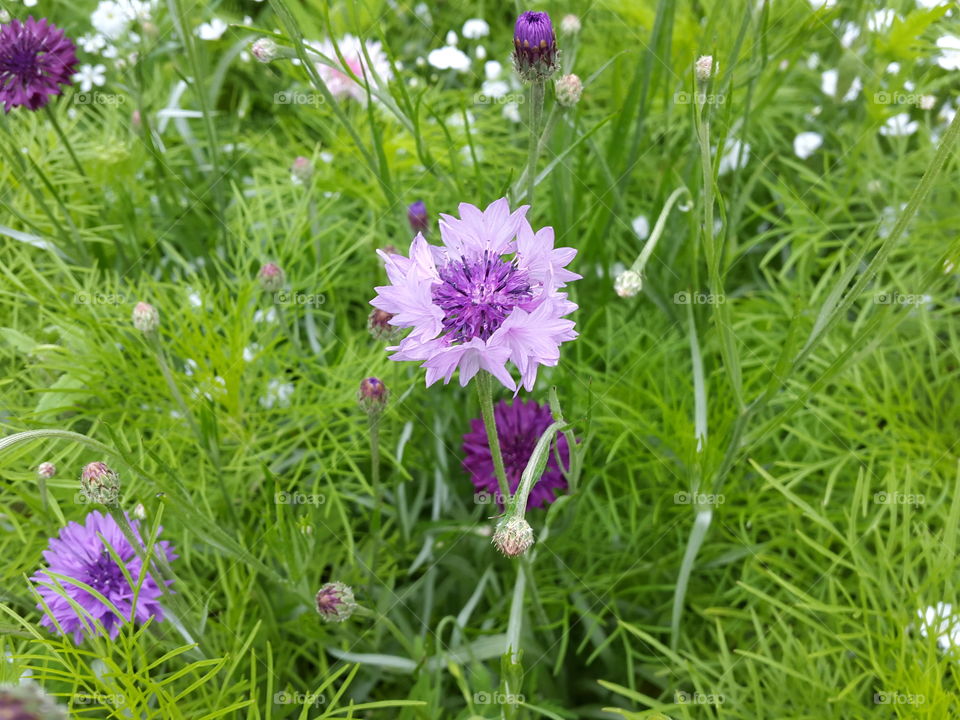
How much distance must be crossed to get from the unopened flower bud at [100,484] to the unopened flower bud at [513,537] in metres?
0.34

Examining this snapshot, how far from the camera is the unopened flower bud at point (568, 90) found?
806 mm

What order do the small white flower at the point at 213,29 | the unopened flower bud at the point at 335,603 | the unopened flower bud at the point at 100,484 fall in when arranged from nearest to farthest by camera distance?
1. the unopened flower bud at the point at 100,484
2. the unopened flower bud at the point at 335,603
3. the small white flower at the point at 213,29

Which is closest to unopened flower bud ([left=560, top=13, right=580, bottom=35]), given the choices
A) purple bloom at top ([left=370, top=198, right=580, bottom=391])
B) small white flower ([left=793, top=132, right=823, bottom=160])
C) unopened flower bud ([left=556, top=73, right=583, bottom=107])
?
unopened flower bud ([left=556, top=73, right=583, bottom=107])

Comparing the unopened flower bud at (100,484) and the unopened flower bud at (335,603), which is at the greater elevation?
the unopened flower bud at (100,484)

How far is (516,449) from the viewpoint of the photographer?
93cm

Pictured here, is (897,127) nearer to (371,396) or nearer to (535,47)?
(535,47)

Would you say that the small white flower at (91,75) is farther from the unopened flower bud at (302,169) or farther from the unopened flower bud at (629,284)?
the unopened flower bud at (629,284)

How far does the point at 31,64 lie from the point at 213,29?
0.62m

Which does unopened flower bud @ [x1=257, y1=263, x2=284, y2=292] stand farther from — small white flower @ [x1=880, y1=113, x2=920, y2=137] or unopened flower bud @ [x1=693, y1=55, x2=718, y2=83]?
small white flower @ [x1=880, y1=113, x2=920, y2=137]

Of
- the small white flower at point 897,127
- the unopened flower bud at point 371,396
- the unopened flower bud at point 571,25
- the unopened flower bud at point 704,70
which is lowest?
the unopened flower bud at point 371,396

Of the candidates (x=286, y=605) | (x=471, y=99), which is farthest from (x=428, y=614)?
(x=471, y=99)

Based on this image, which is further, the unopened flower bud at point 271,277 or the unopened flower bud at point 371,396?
the unopened flower bud at point 271,277

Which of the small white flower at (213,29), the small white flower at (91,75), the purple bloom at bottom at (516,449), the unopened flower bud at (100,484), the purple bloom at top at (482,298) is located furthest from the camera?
the small white flower at (213,29)

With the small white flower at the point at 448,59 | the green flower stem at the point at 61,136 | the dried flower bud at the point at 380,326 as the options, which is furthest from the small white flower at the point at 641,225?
the green flower stem at the point at 61,136
